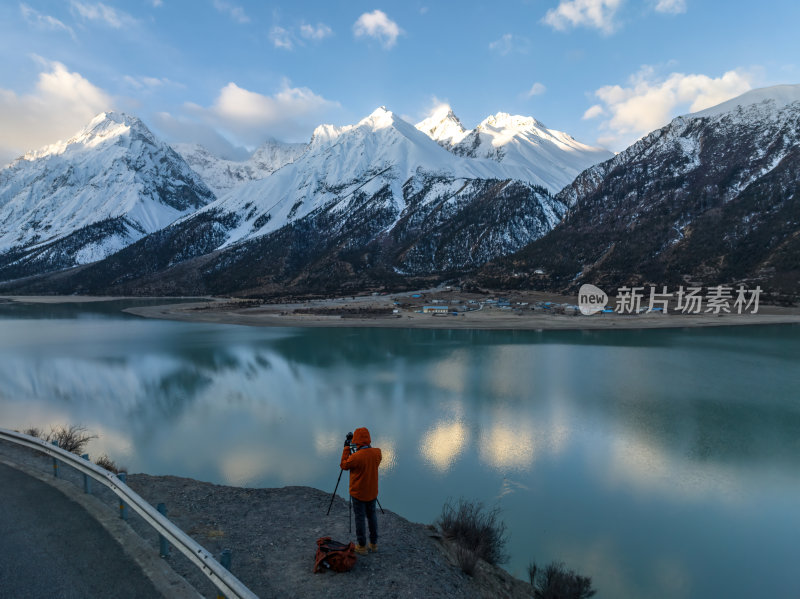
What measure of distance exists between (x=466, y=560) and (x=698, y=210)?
136778 millimetres

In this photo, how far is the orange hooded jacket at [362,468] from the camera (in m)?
7.79

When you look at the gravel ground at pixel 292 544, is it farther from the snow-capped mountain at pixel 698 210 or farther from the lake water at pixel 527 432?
the snow-capped mountain at pixel 698 210

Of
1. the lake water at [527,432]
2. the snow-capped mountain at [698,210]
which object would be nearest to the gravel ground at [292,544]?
the lake water at [527,432]

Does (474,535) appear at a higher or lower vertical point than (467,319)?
higher

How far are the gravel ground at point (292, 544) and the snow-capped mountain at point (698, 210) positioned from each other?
9933 centimetres

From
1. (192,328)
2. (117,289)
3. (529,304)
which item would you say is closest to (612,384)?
(529,304)

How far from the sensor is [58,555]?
6.89 m

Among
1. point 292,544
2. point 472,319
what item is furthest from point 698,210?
point 292,544

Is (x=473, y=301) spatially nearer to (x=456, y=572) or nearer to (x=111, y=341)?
(x=111, y=341)

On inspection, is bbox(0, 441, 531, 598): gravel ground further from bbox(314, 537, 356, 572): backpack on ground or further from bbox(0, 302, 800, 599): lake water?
bbox(0, 302, 800, 599): lake water

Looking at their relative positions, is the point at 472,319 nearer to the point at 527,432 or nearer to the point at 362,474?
the point at 527,432

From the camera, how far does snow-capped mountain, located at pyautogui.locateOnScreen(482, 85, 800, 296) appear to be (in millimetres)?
97125

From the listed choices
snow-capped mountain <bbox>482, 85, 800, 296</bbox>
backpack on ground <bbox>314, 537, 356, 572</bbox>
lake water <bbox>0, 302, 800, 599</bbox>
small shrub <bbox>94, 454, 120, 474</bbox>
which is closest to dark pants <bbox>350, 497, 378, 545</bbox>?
backpack on ground <bbox>314, 537, 356, 572</bbox>

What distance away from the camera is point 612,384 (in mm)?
33188
